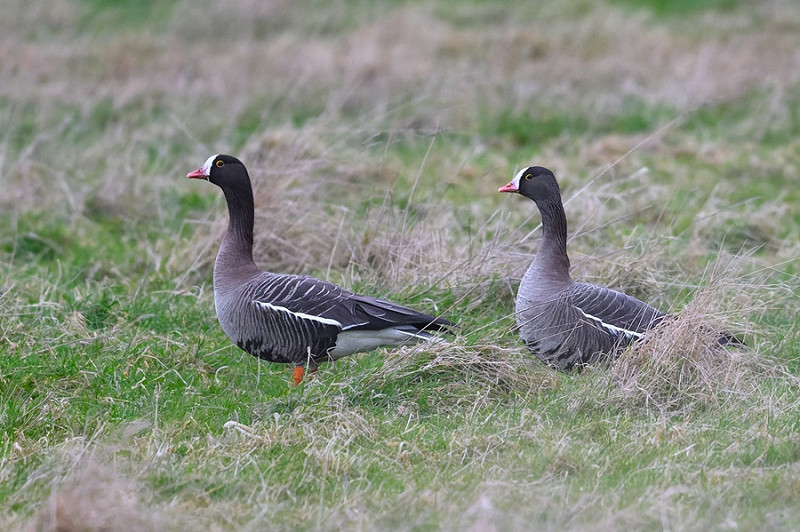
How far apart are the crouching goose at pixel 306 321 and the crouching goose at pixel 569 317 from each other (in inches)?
19.7

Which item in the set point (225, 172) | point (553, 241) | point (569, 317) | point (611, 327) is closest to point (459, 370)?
point (569, 317)

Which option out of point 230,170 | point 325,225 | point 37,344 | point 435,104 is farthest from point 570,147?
point 37,344

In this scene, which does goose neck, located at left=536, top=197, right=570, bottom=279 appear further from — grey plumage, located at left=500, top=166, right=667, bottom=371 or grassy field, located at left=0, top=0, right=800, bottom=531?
grassy field, located at left=0, top=0, right=800, bottom=531

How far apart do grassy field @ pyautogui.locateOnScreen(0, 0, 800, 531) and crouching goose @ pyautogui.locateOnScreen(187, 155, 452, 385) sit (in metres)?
0.20

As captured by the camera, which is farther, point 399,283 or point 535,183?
point 399,283

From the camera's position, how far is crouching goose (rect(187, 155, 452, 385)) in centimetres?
647

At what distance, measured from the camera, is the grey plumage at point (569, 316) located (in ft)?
21.2

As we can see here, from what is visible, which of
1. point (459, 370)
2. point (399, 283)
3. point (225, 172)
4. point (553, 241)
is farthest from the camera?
point (399, 283)

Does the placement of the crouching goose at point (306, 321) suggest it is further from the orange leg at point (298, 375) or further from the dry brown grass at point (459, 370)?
the dry brown grass at point (459, 370)

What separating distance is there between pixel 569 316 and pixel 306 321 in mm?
1428

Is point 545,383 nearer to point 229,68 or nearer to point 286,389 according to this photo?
point 286,389

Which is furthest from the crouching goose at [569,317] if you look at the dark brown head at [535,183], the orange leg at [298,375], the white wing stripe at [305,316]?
the orange leg at [298,375]

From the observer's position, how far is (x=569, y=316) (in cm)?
647

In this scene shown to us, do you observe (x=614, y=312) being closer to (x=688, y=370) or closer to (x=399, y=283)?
(x=688, y=370)
